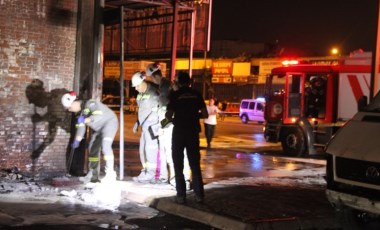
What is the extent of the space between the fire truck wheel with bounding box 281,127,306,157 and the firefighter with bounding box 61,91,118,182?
8211 mm

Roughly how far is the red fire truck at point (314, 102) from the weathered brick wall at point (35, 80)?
819 cm

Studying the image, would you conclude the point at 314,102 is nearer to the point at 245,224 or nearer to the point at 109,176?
the point at 109,176

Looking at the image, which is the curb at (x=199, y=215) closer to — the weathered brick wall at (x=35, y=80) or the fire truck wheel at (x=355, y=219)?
the fire truck wheel at (x=355, y=219)

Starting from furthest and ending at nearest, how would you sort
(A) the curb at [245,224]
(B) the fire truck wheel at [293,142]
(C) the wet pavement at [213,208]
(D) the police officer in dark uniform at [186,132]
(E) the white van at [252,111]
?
1. (E) the white van at [252,111]
2. (B) the fire truck wheel at [293,142]
3. (D) the police officer in dark uniform at [186,132]
4. (C) the wet pavement at [213,208]
5. (A) the curb at [245,224]

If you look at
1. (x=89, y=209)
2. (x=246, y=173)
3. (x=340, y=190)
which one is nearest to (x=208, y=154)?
(x=246, y=173)

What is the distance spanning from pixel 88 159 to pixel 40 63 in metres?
1.85

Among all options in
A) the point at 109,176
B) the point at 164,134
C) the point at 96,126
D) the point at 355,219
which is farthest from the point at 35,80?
the point at 355,219

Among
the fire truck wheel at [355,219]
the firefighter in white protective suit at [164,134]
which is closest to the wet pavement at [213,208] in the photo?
the firefighter in white protective suit at [164,134]

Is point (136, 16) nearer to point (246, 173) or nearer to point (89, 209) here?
point (246, 173)

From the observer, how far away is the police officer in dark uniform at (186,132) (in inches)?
305

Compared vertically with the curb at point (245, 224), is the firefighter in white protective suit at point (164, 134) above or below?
above

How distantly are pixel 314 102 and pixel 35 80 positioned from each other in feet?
30.3

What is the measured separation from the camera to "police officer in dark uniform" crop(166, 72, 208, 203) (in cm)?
773

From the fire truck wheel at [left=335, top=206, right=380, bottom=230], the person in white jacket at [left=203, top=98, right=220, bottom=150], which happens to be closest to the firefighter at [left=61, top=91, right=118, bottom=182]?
the fire truck wheel at [left=335, top=206, right=380, bottom=230]
